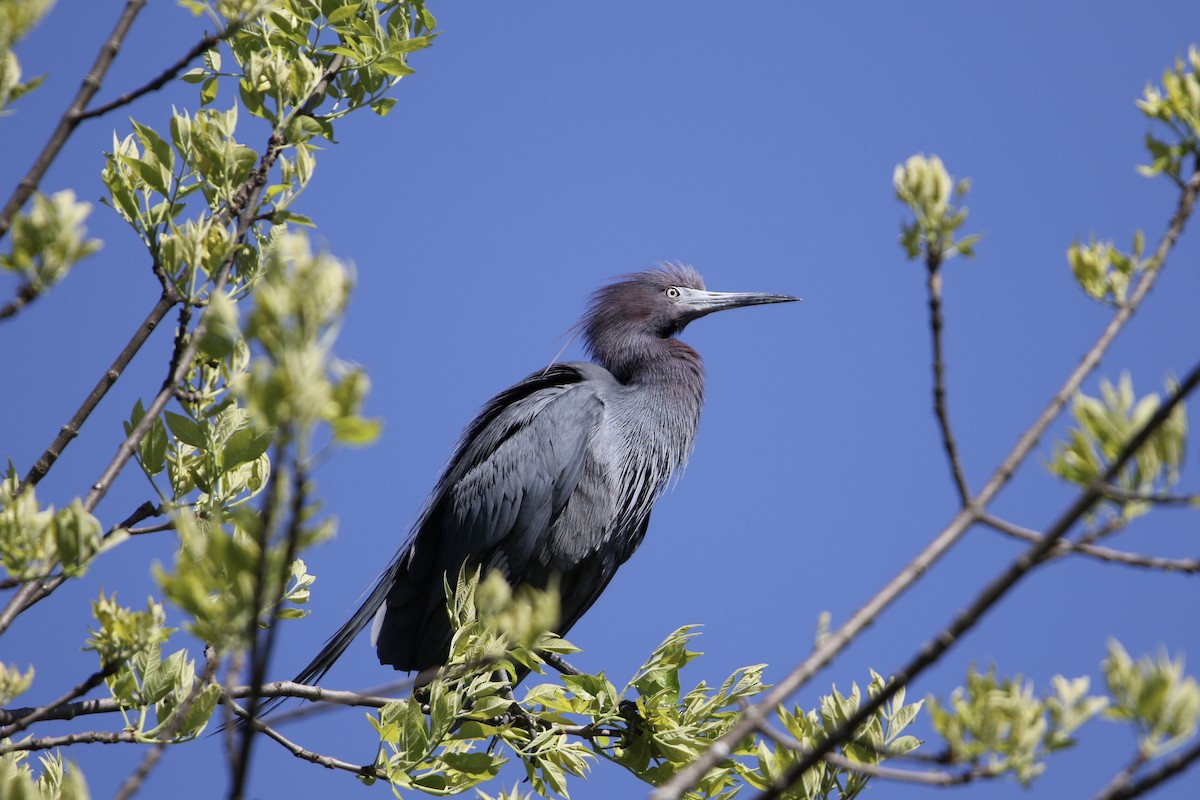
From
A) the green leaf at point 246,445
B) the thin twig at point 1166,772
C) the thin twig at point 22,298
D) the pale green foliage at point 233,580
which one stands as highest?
the green leaf at point 246,445

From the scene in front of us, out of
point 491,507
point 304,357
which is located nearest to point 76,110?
point 304,357

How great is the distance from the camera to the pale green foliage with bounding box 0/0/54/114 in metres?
1.59

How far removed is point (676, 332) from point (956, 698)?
5.01m

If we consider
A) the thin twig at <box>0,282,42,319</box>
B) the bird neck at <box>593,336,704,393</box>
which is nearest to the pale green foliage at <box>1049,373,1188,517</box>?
the thin twig at <box>0,282,42,319</box>

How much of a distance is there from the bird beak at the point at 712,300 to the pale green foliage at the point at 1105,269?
471cm

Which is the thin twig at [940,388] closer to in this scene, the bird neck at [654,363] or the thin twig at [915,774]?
the thin twig at [915,774]

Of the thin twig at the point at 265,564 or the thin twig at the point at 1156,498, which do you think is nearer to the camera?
the thin twig at the point at 265,564

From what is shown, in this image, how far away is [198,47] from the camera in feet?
6.17

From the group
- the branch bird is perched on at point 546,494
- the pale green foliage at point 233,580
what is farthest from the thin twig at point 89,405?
the branch bird is perched on at point 546,494

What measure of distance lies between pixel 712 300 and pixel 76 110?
4.91 metres

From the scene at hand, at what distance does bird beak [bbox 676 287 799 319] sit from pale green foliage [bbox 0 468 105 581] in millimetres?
4776

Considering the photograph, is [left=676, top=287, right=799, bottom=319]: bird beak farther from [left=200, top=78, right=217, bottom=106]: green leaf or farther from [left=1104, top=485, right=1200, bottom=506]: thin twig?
[left=1104, top=485, right=1200, bottom=506]: thin twig

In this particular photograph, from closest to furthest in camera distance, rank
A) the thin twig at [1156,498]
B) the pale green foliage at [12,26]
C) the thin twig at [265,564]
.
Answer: the thin twig at [265,564] < the thin twig at [1156,498] < the pale green foliage at [12,26]

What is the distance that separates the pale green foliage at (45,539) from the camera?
5.91ft
